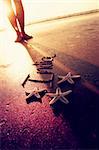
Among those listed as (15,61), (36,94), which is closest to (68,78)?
(36,94)

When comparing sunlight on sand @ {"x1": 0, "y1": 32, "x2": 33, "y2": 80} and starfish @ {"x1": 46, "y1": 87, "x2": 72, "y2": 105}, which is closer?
starfish @ {"x1": 46, "y1": 87, "x2": 72, "y2": 105}

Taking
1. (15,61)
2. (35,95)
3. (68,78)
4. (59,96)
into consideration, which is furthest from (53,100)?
(15,61)

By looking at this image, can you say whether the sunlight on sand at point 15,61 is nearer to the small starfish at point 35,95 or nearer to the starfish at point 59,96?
the small starfish at point 35,95

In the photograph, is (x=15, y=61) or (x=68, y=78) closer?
(x=68, y=78)

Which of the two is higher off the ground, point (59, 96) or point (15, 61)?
point (59, 96)

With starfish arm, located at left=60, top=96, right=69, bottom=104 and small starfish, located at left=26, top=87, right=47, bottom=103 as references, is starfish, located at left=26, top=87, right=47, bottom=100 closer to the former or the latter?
small starfish, located at left=26, top=87, right=47, bottom=103

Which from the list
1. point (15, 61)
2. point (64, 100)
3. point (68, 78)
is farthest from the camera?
point (15, 61)

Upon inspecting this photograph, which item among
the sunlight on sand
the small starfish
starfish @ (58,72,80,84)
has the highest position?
starfish @ (58,72,80,84)

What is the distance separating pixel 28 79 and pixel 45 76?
0.24 metres

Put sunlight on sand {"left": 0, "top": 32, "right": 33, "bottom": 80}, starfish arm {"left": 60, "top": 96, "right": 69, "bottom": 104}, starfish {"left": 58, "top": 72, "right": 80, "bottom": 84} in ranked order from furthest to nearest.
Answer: sunlight on sand {"left": 0, "top": 32, "right": 33, "bottom": 80}, starfish {"left": 58, "top": 72, "right": 80, "bottom": 84}, starfish arm {"left": 60, "top": 96, "right": 69, "bottom": 104}

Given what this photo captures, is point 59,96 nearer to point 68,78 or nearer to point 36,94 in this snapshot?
point 36,94

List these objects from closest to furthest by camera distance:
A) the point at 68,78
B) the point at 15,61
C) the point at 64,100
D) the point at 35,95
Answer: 1. the point at 64,100
2. the point at 35,95
3. the point at 68,78
4. the point at 15,61

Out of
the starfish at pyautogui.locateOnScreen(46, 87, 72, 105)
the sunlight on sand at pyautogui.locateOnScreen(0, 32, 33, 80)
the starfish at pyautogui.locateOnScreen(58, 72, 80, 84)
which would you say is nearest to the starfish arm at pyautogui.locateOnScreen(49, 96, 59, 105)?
the starfish at pyautogui.locateOnScreen(46, 87, 72, 105)

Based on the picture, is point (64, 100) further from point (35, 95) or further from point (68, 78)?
point (68, 78)
